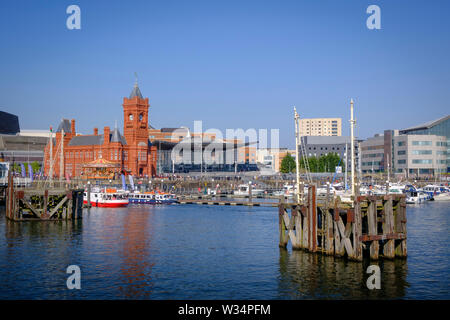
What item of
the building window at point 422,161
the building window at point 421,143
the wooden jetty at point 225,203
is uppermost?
the building window at point 421,143

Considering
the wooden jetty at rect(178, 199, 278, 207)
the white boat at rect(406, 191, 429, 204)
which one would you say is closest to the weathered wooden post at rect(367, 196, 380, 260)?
the wooden jetty at rect(178, 199, 278, 207)

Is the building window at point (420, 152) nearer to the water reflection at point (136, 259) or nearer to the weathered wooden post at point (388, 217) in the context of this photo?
the water reflection at point (136, 259)

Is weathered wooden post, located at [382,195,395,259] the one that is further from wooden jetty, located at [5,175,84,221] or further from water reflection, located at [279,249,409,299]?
wooden jetty, located at [5,175,84,221]

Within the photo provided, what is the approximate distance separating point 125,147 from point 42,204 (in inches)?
3517

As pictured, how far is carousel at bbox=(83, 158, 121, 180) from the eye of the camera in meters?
152

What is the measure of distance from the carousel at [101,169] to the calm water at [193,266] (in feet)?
275

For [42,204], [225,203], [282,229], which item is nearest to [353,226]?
[282,229]

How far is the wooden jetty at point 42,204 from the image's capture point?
7200cm

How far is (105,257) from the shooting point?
45.9 meters

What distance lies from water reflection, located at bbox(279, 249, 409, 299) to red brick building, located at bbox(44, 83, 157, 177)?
126m

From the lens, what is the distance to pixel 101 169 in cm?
15625

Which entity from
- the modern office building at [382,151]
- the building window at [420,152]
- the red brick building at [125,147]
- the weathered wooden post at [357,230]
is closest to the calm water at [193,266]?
the weathered wooden post at [357,230]
